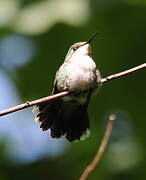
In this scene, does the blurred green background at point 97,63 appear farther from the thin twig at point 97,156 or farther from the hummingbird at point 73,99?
the thin twig at point 97,156

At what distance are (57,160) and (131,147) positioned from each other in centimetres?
108

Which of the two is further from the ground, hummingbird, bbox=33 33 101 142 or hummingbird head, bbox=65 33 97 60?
hummingbird head, bbox=65 33 97 60

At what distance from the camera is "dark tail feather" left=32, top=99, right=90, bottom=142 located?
5.86 m

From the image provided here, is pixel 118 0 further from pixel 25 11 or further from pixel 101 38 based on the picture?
pixel 25 11

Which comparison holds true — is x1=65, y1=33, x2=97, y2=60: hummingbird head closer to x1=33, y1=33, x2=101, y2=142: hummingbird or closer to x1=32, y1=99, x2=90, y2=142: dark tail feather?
x1=33, y1=33, x2=101, y2=142: hummingbird

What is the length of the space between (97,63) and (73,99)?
1.45 meters

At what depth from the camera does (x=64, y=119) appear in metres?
6.07

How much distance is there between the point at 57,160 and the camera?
316 inches

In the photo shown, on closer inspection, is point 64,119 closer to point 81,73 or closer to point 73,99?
point 73,99

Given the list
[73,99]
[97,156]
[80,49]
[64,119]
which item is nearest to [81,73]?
[73,99]

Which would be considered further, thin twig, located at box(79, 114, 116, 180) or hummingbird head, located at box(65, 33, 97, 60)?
hummingbird head, located at box(65, 33, 97, 60)

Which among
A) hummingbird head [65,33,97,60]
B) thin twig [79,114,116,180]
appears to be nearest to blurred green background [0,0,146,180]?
hummingbird head [65,33,97,60]

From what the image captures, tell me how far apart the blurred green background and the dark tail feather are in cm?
89

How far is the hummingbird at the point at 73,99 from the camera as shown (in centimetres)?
552
